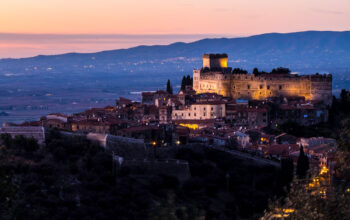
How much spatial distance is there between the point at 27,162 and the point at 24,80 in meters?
123

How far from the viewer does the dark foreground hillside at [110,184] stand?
2164cm

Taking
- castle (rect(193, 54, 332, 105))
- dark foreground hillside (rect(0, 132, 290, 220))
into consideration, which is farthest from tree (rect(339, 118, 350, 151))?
castle (rect(193, 54, 332, 105))

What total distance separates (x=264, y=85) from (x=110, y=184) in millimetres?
26354

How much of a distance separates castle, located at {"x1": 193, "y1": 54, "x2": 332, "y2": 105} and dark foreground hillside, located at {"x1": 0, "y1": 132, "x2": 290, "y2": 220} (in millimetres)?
18315

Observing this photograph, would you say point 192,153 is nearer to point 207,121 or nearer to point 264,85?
point 207,121

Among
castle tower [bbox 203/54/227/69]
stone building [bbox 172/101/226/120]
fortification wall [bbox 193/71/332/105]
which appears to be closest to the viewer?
stone building [bbox 172/101/226/120]

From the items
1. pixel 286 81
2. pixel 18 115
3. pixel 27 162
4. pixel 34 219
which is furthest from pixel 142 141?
pixel 18 115

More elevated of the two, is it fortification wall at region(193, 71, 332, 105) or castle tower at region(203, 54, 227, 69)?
castle tower at region(203, 54, 227, 69)

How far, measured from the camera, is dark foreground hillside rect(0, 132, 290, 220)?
21.6 m

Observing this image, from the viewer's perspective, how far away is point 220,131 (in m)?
36.6

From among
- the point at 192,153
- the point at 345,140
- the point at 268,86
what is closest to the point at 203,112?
the point at 268,86

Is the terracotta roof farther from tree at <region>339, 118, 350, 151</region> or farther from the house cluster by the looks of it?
tree at <region>339, 118, 350, 151</region>

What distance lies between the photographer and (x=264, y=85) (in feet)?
160

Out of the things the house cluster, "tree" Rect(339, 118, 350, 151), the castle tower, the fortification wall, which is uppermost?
the castle tower
